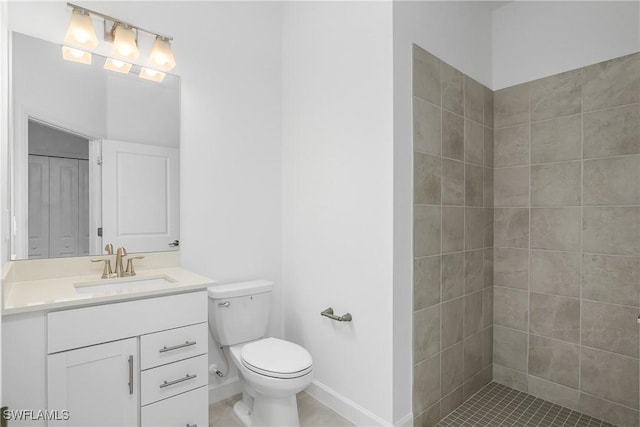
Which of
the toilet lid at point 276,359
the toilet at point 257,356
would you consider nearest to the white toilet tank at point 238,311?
the toilet at point 257,356

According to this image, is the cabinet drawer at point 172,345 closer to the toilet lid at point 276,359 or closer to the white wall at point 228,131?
the toilet lid at point 276,359

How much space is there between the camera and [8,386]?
1.26 meters

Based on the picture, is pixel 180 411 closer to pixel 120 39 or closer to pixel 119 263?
pixel 119 263

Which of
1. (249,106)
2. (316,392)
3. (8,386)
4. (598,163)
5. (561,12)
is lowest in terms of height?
(316,392)

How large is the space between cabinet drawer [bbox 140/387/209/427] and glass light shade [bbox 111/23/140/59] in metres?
1.75

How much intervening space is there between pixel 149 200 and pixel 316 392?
1.54m

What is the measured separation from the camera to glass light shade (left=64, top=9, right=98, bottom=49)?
171cm

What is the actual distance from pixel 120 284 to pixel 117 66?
117 centimetres

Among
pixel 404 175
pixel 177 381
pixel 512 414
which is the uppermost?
pixel 404 175

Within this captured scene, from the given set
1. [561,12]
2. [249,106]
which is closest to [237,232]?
[249,106]

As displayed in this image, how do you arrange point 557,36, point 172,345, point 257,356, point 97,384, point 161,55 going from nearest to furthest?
point 97,384 → point 172,345 → point 257,356 → point 161,55 → point 557,36

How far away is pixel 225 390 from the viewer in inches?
86.9

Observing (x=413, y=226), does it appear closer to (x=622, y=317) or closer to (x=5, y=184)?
(x=622, y=317)

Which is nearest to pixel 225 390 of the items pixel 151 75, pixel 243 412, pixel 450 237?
pixel 243 412
